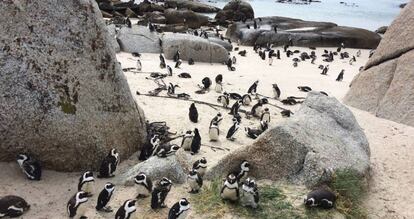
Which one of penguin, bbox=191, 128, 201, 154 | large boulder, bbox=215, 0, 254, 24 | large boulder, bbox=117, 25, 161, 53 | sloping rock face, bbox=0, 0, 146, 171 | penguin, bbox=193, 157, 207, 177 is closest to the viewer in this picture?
sloping rock face, bbox=0, 0, 146, 171

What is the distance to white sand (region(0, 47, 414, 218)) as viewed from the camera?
673 cm

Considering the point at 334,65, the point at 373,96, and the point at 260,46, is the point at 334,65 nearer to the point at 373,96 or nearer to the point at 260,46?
the point at 260,46

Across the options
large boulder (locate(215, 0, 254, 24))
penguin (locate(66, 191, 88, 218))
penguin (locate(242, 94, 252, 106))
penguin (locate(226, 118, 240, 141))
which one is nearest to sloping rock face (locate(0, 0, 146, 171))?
penguin (locate(66, 191, 88, 218))

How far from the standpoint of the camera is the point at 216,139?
962cm

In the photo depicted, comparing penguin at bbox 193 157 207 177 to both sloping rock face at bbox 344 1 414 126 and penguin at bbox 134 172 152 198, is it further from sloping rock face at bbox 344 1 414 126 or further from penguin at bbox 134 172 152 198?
A: sloping rock face at bbox 344 1 414 126

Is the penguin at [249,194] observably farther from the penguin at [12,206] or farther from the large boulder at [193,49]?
the large boulder at [193,49]

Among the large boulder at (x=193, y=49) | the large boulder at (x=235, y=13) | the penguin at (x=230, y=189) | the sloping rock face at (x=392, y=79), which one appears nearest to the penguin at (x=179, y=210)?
the penguin at (x=230, y=189)

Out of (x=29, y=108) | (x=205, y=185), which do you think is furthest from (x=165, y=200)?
(x=29, y=108)

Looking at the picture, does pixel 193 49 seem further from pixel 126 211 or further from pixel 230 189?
pixel 126 211

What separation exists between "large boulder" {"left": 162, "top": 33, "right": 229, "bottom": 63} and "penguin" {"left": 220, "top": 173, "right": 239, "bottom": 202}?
13.1m

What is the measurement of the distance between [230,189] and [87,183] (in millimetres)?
1946

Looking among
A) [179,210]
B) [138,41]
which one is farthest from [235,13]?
[179,210]

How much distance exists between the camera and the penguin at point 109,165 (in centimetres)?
730

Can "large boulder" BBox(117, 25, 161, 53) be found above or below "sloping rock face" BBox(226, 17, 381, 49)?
above
